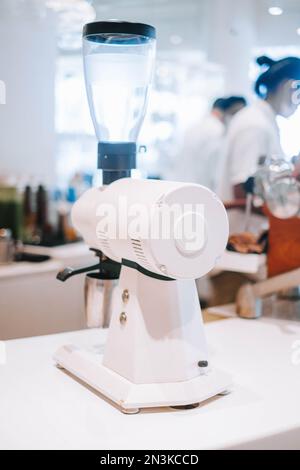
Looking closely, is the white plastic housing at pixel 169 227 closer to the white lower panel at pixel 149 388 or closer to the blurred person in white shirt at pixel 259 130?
the white lower panel at pixel 149 388

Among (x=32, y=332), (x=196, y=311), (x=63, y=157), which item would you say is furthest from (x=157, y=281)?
(x=63, y=157)

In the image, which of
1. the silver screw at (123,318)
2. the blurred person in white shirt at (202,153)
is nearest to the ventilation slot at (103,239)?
the silver screw at (123,318)

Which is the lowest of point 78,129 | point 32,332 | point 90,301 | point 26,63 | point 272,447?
point 32,332

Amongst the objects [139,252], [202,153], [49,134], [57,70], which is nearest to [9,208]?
[49,134]

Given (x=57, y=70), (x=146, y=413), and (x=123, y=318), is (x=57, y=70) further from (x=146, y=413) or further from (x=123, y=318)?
(x=146, y=413)

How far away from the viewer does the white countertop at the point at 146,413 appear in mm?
832

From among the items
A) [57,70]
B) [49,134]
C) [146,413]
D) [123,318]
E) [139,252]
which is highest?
[57,70]

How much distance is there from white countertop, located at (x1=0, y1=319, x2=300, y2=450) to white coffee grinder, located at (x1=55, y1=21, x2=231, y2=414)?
27mm

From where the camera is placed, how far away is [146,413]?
3.03ft

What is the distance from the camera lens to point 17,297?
1.99 m

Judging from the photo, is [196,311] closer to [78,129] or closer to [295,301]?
[295,301]

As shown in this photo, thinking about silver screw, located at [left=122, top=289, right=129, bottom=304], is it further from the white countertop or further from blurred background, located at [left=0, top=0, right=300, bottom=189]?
blurred background, located at [left=0, top=0, right=300, bottom=189]

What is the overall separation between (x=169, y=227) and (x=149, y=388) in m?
0.25

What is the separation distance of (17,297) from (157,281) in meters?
1.12
